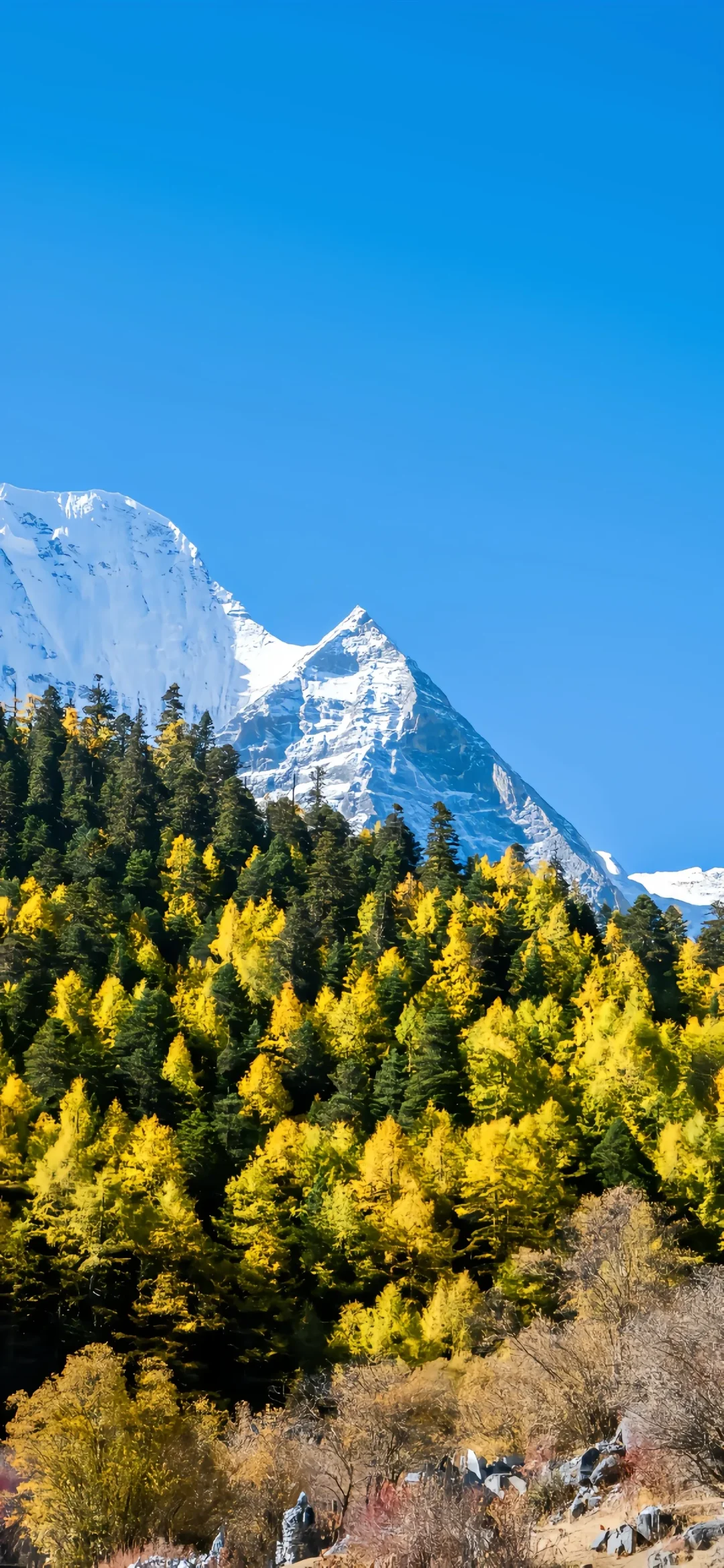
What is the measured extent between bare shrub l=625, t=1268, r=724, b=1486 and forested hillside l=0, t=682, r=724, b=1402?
32.5m

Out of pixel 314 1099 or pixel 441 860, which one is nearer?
pixel 314 1099

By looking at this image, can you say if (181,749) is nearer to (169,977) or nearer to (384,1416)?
(169,977)

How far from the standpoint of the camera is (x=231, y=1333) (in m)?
67.8

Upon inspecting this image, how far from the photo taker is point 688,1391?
2645 centimetres

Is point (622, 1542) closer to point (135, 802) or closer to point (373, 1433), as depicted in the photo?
point (373, 1433)

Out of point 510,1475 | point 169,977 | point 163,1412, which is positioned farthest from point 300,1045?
point 510,1475

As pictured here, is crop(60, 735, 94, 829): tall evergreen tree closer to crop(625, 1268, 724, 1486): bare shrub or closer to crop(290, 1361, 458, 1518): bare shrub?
crop(290, 1361, 458, 1518): bare shrub

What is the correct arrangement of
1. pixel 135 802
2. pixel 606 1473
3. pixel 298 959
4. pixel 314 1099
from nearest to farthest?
1. pixel 606 1473
2. pixel 314 1099
3. pixel 298 959
4. pixel 135 802

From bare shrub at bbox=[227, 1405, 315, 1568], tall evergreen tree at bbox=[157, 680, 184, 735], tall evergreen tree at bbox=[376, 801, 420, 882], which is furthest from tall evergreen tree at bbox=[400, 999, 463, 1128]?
tall evergreen tree at bbox=[157, 680, 184, 735]

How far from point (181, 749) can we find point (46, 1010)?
197 feet

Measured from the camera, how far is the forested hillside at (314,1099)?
216ft

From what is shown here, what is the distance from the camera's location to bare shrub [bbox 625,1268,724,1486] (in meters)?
26.3

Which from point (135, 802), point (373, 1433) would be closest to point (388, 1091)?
point (373, 1433)

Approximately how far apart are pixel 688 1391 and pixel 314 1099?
Answer: 5637cm
